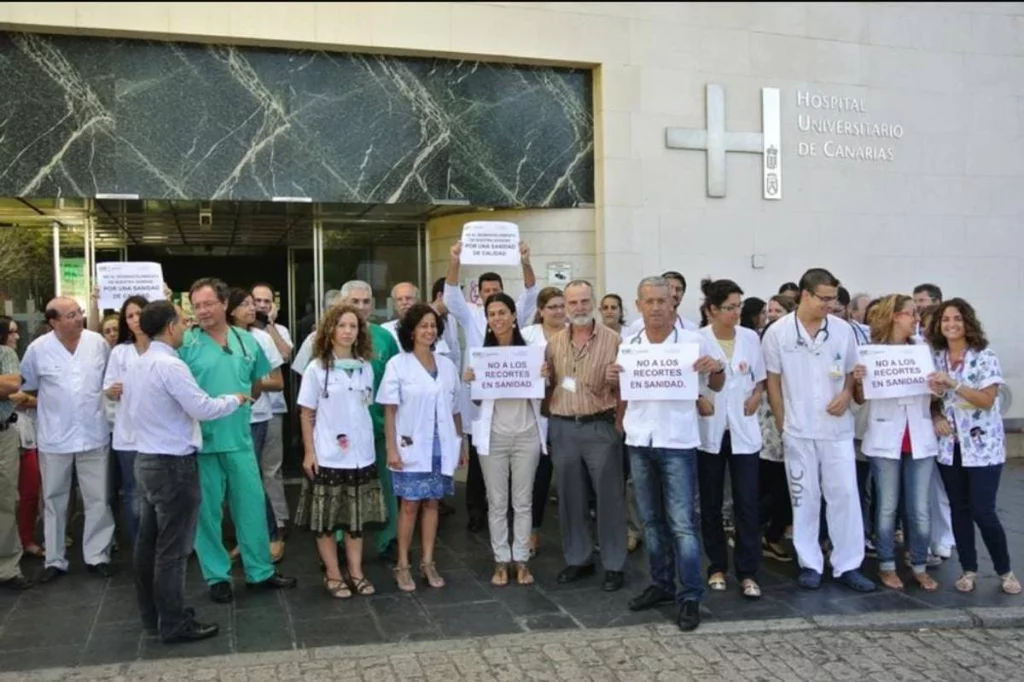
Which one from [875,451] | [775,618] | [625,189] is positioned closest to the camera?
[775,618]

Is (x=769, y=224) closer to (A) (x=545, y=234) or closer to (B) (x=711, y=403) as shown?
(A) (x=545, y=234)

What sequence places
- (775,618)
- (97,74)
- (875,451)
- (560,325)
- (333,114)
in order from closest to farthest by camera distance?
1. (775,618)
2. (875,451)
3. (560,325)
4. (97,74)
5. (333,114)

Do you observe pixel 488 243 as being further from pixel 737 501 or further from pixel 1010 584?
pixel 1010 584

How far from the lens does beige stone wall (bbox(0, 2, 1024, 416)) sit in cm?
894

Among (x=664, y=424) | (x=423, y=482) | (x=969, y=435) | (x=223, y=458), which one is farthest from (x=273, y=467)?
(x=969, y=435)

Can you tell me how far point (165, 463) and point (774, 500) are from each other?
14.1ft

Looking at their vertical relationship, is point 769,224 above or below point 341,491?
above

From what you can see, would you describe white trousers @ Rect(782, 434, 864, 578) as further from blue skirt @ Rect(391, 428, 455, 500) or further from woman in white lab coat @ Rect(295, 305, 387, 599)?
woman in white lab coat @ Rect(295, 305, 387, 599)

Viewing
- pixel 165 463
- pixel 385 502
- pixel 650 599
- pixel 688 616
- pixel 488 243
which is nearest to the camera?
pixel 165 463

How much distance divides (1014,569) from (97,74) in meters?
8.56

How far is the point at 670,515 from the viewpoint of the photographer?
208 inches

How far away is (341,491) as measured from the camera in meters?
5.56

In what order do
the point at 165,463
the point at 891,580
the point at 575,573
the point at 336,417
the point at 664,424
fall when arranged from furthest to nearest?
the point at 575,573, the point at 891,580, the point at 336,417, the point at 664,424, the point at 165,463

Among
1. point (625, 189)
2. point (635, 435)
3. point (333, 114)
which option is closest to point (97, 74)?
point (333, 114)
